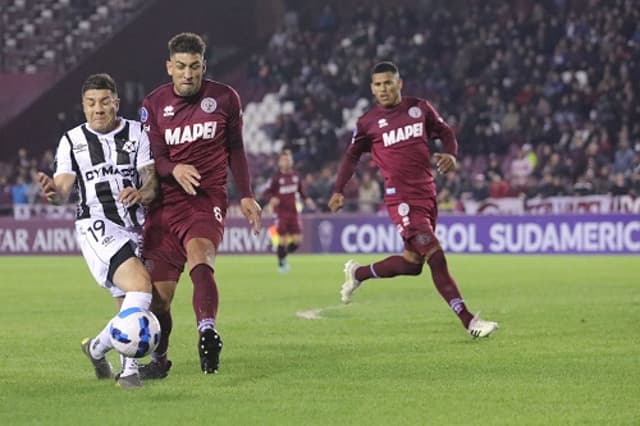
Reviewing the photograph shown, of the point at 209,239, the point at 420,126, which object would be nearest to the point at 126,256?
the point at 209,239

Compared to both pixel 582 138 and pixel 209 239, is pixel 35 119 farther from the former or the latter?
pixel 209 239

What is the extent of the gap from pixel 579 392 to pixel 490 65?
92.1 ft

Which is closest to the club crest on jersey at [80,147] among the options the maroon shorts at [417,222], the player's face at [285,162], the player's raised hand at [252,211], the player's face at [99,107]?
the player's face at [99,107]

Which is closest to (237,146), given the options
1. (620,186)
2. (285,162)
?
(285,162)

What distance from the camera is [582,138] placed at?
3219cm

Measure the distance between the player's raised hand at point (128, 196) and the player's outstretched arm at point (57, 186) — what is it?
325mm

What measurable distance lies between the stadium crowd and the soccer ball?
22869 millimetres

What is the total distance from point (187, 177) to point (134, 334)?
1252mm

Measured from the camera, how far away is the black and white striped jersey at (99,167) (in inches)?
348

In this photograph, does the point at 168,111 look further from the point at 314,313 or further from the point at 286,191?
the point at 286,191

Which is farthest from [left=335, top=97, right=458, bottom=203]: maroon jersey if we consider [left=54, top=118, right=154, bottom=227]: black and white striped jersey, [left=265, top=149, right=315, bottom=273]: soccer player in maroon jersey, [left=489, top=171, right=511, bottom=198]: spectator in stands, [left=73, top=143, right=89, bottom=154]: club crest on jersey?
[left=489, top=171, right=511, bottom=198]: spectator in stands

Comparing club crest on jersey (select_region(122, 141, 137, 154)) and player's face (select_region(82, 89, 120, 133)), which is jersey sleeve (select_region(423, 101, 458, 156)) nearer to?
club crest on jersey (select_region(122, 141, 137, 154))

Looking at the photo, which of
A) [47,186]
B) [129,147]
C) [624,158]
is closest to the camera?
[47,186]

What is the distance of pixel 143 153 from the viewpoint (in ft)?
29.8
